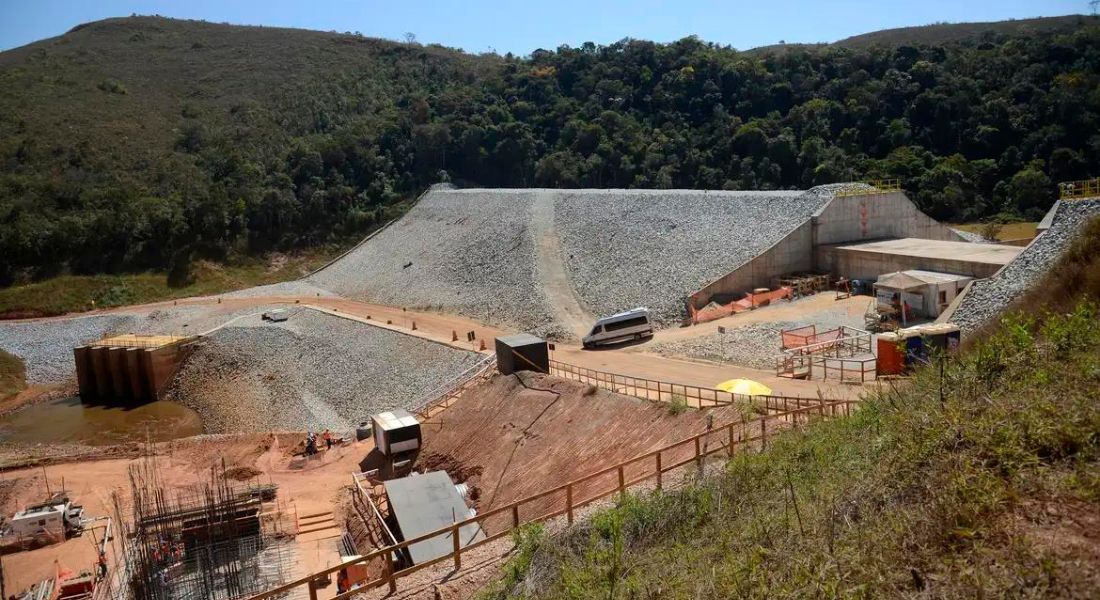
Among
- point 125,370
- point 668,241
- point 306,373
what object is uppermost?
point 668,241

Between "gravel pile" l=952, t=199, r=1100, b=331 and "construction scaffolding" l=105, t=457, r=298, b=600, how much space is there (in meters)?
20.3

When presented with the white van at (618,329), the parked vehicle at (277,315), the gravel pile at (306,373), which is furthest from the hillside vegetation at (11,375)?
the white van at (618,329)

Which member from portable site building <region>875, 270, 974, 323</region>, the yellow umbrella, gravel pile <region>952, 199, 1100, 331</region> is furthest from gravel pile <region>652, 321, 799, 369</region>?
the yellow umbrella

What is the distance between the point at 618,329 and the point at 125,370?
2619 centimetres

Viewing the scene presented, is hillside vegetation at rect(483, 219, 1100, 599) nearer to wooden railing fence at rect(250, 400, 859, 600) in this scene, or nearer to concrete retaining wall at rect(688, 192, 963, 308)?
wooden railing fence at rect(250, 400, 859, 600)

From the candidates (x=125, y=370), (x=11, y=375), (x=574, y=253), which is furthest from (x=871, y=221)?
(x=11, y=375)

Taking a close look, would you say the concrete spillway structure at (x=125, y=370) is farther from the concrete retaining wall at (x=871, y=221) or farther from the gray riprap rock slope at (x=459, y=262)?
the concrete retaining wall at (x=871, y=221)

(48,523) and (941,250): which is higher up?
(941,250)

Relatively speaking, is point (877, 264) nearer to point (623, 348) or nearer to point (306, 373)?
point (623, 348)

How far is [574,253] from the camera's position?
43.3 metres

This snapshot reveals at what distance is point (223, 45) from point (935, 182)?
10633cm

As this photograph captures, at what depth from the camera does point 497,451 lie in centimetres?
2111

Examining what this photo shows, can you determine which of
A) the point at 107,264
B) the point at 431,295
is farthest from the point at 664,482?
the point at 107,264

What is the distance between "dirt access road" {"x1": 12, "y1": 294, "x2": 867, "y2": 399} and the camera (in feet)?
73.4
